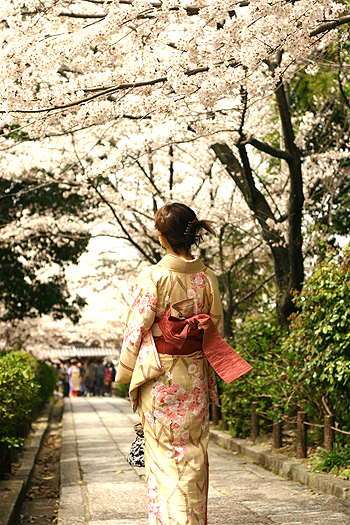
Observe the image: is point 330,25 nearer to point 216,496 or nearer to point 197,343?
point 197,343

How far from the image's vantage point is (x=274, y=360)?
8.34m

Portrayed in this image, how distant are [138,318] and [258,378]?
15.9ft

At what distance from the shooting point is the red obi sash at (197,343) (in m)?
3.43

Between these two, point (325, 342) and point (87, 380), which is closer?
point (325, 342)

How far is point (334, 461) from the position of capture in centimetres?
599

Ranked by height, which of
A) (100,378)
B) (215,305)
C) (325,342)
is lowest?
(215,305)

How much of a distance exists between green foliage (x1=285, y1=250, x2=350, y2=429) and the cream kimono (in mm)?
2475

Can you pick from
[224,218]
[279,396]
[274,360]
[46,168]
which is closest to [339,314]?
[279,396]

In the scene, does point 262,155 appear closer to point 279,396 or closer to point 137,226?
point 137,226

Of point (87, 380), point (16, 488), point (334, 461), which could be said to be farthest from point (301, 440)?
point (87, 380)

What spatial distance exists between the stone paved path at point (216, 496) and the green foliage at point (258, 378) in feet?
2.16

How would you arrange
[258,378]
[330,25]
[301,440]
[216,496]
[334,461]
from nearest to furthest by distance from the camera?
[330,25] → [216,496] → [334,461] → [301,440] → [258,378]

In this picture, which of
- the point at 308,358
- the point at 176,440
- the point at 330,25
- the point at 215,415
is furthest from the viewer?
the point at 215,415

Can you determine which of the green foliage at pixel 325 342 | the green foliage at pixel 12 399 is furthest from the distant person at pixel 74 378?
the green foliage at pixel 325 342
